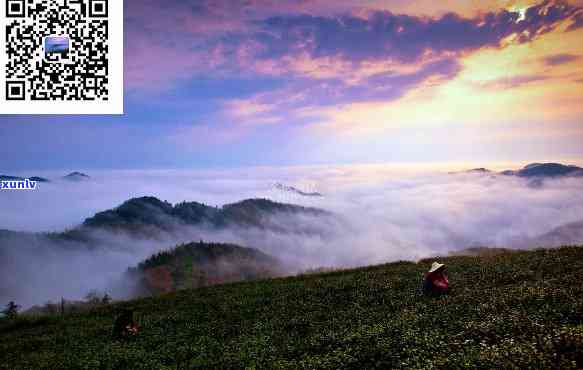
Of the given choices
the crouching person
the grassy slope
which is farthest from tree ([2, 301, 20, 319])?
the crouching person

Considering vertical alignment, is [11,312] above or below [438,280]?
below

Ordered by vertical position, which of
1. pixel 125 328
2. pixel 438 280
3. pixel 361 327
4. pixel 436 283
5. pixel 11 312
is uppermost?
pixel 438 280

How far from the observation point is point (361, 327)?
89.5 feet

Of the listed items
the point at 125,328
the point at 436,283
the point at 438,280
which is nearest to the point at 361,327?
the point at 436,283

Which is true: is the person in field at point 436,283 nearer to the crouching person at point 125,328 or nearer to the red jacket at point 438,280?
the red jacket at point 438,280

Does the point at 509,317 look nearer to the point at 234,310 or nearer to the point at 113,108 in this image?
the point at 234,310

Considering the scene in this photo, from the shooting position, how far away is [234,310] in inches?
1582

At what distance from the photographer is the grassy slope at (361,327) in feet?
66.5

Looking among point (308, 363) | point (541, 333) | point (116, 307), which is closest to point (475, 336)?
point (541, 333)

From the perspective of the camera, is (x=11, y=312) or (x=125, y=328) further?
(x=11, y=312)

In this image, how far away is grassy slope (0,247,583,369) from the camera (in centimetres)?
2028

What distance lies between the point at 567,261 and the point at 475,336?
1907 cm

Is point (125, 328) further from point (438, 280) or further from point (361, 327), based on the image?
point (438, 280)

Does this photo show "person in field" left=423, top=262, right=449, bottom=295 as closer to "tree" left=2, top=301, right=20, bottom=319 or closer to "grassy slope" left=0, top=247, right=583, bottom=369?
"grassy slope" left=0, top=247, right=583, bottom=369
